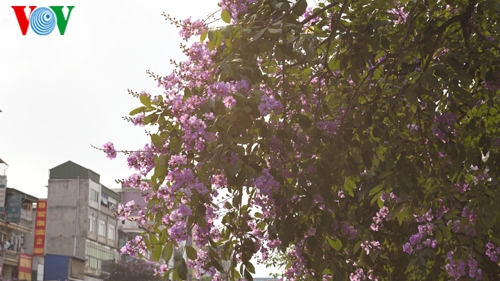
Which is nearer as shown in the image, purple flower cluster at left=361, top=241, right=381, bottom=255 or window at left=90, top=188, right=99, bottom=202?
purple flower cluster at left=361, top=241, right=381, bottom=255

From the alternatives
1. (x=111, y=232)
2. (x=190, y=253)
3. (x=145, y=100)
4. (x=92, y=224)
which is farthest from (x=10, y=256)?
(x=190, y=253)

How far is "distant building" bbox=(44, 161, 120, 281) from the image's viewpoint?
81062mm


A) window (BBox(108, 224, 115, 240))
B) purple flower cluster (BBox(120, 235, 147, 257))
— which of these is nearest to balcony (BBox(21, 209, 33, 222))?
window (BBox(108, 224, 115, 240))

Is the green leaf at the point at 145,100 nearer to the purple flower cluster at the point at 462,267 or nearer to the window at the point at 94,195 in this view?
the purple flower cluster at the point at 462,267

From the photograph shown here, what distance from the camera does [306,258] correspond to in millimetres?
7738

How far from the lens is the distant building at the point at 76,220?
8106cm

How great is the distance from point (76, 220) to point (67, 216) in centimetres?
104

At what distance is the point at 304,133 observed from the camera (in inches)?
300

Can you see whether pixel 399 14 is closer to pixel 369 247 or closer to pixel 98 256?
pixel 369 247

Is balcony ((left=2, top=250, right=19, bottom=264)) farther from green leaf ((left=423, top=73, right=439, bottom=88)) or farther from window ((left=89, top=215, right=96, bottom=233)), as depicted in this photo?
green leaf ((left=423, top=73, right=439, bottom=88))

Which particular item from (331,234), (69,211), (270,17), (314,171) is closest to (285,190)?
(314,171)

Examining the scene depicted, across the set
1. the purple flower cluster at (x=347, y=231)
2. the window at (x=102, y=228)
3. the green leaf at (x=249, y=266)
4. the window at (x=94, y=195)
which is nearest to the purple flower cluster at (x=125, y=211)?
the green leaf at (x=249, y=266)

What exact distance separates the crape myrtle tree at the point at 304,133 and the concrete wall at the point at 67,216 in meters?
74.0

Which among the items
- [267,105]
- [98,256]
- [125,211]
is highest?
[98,256]
